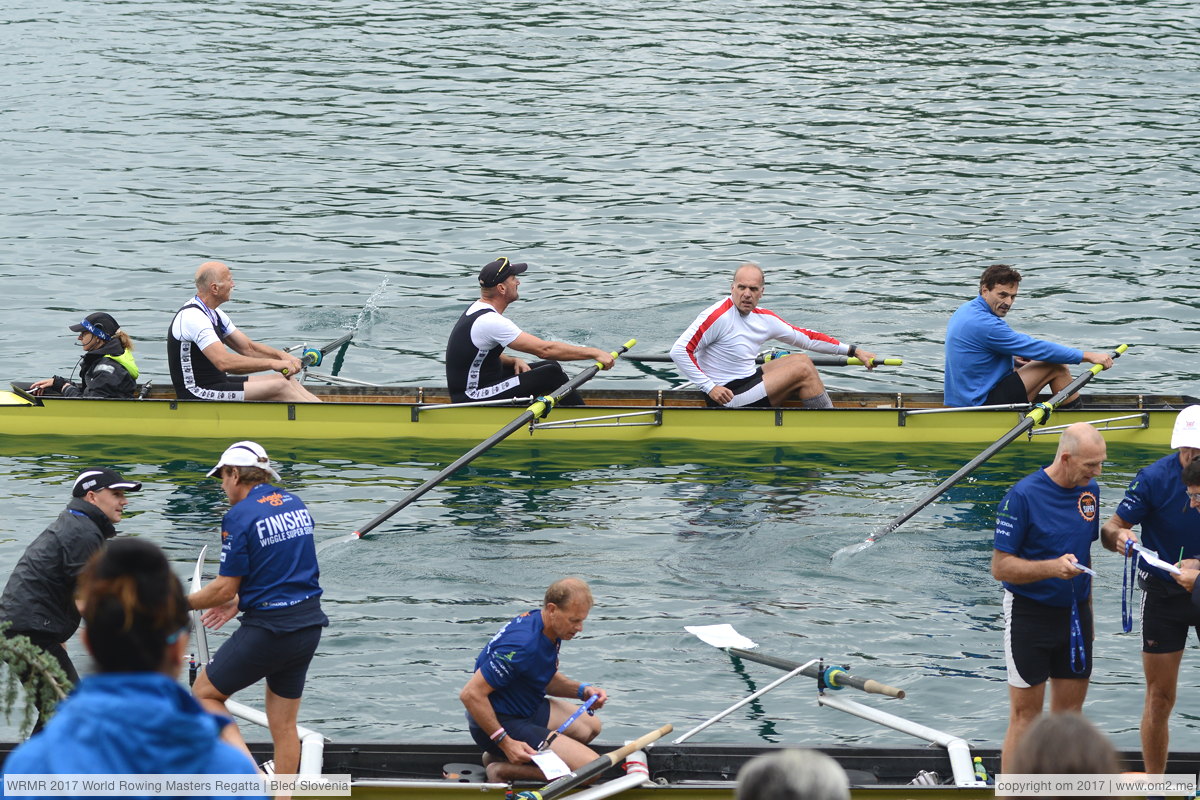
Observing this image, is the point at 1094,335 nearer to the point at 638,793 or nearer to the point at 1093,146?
the point at 1093,146

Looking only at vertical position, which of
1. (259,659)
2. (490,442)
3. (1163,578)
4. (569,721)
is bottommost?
(569,721)

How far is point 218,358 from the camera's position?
14.5 meters

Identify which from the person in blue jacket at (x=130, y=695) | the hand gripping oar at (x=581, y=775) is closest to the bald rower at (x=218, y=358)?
the hand gripping oar at (x=581, y=775)

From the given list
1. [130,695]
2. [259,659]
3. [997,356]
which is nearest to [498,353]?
[997,356]

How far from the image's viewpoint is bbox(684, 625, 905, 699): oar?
859 cm

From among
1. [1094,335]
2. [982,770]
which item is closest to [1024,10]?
[1094,335]

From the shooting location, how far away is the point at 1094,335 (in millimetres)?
19406

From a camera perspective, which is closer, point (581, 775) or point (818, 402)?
point (581, 775)

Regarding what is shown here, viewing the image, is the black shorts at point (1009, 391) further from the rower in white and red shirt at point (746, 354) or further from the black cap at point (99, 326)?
the black cap at point (99, 326)

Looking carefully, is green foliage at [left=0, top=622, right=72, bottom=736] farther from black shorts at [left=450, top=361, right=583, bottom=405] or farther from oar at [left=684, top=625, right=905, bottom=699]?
black shorts at [left=450, top=361, right=583, bottom=405]

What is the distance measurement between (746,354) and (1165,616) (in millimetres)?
6877

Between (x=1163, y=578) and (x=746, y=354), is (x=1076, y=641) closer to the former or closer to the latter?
(x=1163, y=578)

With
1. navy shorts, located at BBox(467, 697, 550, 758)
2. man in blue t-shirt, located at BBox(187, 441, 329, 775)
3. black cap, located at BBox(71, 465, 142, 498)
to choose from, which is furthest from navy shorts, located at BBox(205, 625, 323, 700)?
black cap, located at BBox(71, 465, 142, 498)

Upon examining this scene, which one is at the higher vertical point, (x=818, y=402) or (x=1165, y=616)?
(x=818, y=402)
